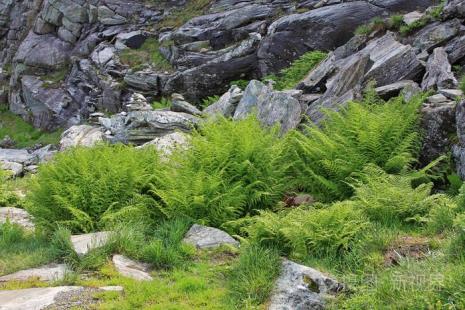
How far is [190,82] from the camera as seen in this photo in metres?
21.8

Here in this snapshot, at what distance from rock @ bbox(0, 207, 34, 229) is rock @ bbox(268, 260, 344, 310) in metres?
5.63

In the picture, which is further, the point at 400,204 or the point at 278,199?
the point at 278,199

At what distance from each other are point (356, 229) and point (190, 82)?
16.1 metres

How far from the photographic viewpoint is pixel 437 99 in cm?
1015

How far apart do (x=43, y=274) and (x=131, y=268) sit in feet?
3.85

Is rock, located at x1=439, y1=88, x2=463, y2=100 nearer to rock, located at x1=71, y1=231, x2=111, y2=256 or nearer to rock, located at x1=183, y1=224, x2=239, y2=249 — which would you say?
rock, located at x1=183, y1=224, x2=239, y2=249

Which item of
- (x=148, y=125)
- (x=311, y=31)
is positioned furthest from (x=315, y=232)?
(x=311, y=31)

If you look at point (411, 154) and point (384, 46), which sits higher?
point (384, 46)

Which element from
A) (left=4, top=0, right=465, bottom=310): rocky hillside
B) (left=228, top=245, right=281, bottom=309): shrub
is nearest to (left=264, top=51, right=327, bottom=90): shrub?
(left=4, top=0, right=465, bottom=310): rocky hillside

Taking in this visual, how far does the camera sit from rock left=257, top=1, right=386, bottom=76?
18.8 meters

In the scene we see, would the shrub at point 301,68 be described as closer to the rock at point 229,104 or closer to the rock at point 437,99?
the rock at point 229,104

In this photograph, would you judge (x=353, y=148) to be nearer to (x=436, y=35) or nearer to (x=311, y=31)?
(x=436, y=35)

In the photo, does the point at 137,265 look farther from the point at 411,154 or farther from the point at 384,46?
the point at 384,46

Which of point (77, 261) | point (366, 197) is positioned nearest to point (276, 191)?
point (366, 197)
